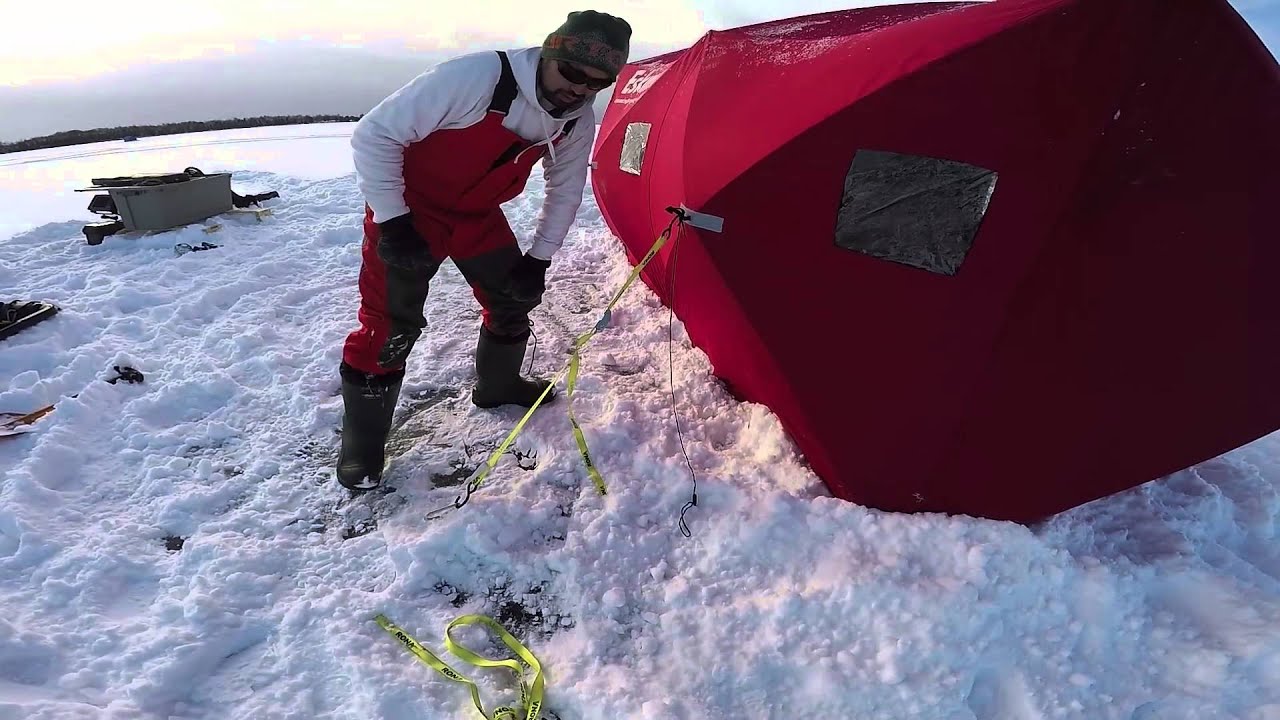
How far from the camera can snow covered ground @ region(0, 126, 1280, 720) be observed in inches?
67.8

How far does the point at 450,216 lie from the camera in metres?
2.36


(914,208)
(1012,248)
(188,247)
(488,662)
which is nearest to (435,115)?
(914,208)

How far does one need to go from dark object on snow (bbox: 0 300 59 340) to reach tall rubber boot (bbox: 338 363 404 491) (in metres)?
2.39

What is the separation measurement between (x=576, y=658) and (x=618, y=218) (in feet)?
8.64

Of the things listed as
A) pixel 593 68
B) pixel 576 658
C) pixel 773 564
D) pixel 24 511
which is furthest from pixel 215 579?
pixel 593 68

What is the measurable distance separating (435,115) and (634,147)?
5.04 ft

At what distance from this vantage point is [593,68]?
6.43ft

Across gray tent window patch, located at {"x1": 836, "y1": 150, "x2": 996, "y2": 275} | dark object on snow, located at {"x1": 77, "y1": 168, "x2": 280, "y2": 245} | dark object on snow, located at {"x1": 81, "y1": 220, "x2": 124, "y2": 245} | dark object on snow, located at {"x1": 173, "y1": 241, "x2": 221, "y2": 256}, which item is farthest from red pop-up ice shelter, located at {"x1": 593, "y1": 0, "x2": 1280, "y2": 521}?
dark object on snow, located at {"x1": 81, "y1": 220, "x2": 124, "y2": 245}

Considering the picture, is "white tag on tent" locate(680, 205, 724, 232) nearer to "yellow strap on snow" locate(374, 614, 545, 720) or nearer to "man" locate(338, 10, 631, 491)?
"man" locate(338, 10, 631, 491)

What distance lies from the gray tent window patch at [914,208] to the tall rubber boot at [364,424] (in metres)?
1.78

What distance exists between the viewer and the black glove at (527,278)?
258 centimetres

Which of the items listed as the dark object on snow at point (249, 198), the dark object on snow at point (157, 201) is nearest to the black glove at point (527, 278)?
the dark object on snow at point (157, 201)

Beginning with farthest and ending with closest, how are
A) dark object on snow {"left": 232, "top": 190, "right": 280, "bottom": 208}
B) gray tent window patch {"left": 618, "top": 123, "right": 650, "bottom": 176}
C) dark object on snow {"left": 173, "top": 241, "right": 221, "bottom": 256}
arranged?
dark object on snow {"left": 232, "top": 190, "right": 280, "bottom": 208}, dark object on snow {"left": 173, "top": 241, "right": 221, "bottom": 256}, gray tent window patch {"left": 618, "top": 123, "right": 650, "bottom": 176}

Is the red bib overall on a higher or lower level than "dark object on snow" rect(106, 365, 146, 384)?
higher
